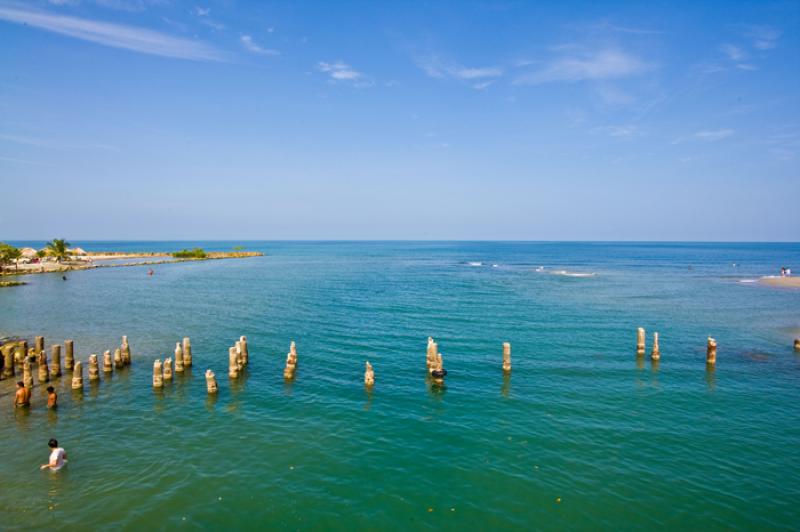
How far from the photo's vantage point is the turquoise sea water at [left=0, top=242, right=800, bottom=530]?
18312 mm

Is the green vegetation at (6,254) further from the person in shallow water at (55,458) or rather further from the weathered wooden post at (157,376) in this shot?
the person in shallow water at (55,458)

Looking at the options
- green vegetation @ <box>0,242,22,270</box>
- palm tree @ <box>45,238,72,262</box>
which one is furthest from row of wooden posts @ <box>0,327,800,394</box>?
palm tree @ <box>45,238,72,262</box>

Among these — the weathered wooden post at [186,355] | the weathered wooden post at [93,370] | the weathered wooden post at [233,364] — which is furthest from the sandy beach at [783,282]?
the weathered wooden post at [93,370]

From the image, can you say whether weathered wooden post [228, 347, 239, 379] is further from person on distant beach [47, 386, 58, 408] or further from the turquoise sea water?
person on distant beach [47, 386, 58, 408]

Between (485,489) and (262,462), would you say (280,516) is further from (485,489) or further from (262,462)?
(485,489)

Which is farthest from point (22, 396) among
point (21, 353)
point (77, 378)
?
point (21, 353)

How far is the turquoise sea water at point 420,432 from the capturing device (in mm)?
18312

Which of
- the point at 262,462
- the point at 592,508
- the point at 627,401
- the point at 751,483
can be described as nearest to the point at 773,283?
the point at 627,401

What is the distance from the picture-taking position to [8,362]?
3216cm

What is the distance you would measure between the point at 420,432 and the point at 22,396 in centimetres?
2276

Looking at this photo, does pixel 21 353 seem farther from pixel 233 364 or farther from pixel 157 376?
pixel 233 364

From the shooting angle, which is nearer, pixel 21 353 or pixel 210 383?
pixel 210 383

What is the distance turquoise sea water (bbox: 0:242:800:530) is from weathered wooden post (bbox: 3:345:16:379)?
182 cm

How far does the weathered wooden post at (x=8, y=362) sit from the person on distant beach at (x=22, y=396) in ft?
21.4
